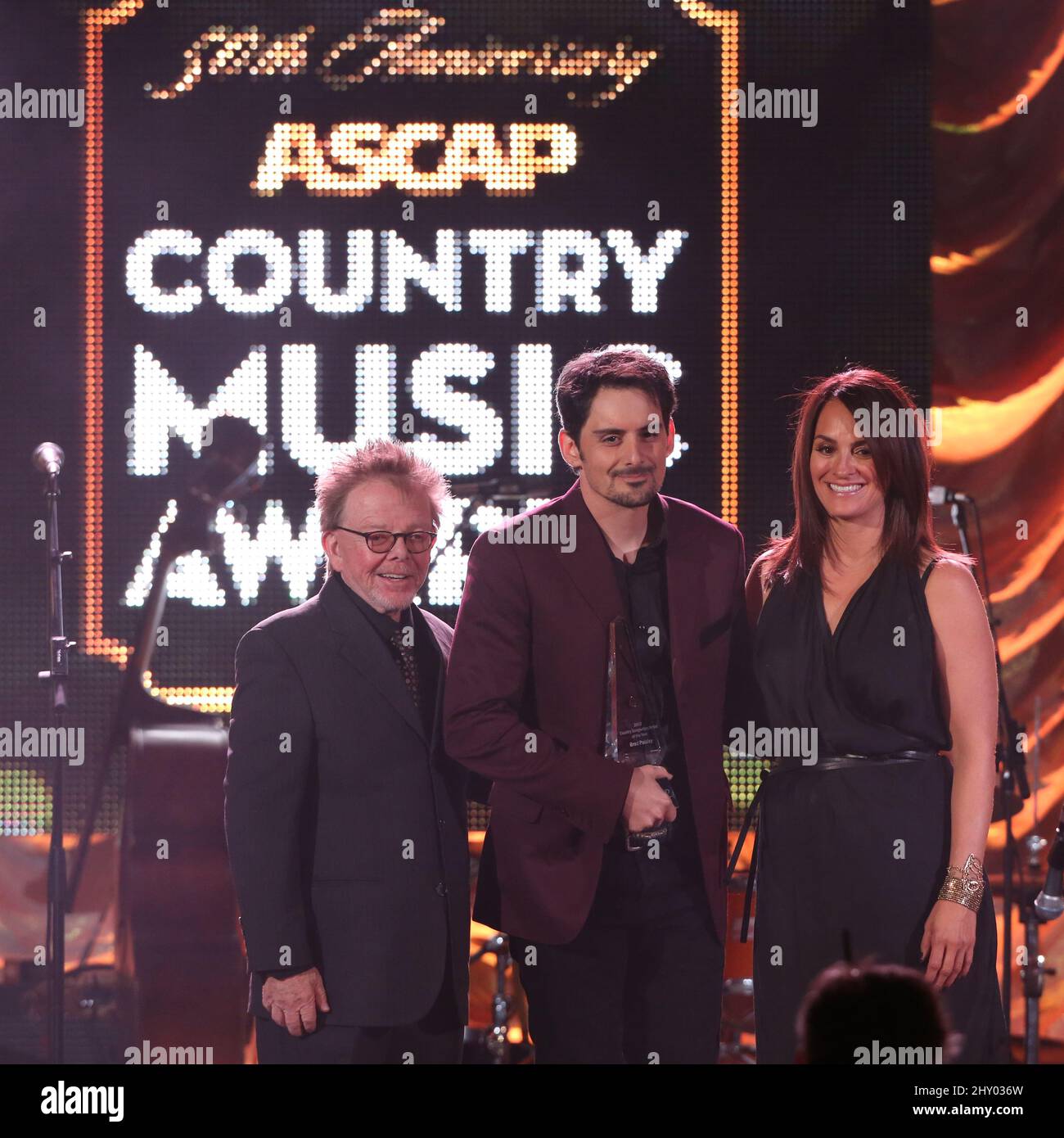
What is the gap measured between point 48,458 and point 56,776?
0.91 meters

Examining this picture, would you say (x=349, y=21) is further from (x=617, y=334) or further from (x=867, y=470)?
(x=867, y=470)

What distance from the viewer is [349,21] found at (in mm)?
4062

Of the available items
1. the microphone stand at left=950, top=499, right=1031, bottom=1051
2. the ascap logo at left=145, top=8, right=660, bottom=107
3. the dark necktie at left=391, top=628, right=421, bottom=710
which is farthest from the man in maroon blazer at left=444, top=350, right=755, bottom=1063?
the ascap logo at left=145, top=8, right=660, bottom=107

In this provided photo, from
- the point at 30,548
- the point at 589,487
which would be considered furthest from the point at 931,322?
the point at 30,548

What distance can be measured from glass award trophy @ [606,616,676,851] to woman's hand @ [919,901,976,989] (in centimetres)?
59

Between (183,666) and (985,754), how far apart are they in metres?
2.27

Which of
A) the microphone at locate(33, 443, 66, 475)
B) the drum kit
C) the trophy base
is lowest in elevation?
the drum kit

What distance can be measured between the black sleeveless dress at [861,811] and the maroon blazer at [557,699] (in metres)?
0.14

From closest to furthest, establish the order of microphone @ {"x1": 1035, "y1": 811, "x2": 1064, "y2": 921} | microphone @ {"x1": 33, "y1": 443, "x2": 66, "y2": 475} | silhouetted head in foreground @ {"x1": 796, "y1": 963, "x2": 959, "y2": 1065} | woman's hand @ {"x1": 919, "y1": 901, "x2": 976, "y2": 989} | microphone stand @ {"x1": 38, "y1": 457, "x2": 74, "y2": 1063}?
1. silhouetted head in foreground @ {"x1": 796, "y1": 963, "x2": 959, "y2": 1065}
2. woman's hand @ {"x1": 919, "y1": 901, "x2": 976, "y2": 989}
3. microphone @ {"x1": 1035, "y1": 811, "x2": 1064, "y2": 921}
4. microphone stand @ {"x1": 38, "y1": 457, "x2": 74, "y2": 1063}
5. microphone @ {"x1": 33, "y1": 443, "x2": 66, "y2": 475}

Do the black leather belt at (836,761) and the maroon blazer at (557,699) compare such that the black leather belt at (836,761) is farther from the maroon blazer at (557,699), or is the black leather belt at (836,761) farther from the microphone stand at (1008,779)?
the microphone stand at (1008,779)

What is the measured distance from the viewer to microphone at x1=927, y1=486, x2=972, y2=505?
12.7 feet

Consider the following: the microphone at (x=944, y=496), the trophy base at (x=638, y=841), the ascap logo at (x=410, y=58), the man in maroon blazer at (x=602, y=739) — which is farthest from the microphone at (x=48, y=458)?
the microphone at (x=944, y=496)

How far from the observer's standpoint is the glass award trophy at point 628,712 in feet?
9.56

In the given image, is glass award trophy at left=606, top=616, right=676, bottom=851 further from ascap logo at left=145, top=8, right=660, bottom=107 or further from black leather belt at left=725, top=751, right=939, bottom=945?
ascap logo at left=145, top=8, right=660, bottom=107
